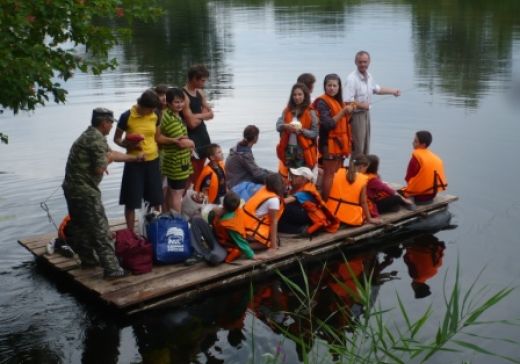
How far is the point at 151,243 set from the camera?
7844mm

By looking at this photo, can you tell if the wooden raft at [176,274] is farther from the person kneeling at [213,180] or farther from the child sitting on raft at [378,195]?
the person kneeling at [213,180]

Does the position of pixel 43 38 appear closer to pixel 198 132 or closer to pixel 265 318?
pixel 198 132

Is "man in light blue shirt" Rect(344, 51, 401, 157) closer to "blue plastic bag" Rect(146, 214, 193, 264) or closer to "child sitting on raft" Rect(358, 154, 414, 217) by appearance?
"child sitting on raft" Rect(358, 154, 414, 217)

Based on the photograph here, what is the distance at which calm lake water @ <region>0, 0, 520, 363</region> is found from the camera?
710cm

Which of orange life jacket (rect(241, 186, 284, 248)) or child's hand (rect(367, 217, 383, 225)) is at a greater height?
orange life jacket (rect(241, 186, 284, 248))

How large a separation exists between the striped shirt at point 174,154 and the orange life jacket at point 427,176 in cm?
322

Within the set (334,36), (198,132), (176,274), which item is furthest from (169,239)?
(334,36)

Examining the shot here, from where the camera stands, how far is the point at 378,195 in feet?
32.4

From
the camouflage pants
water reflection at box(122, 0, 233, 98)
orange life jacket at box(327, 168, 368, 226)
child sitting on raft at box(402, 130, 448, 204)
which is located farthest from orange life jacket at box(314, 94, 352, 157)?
water reflection at box(122, 0, 233, 98)

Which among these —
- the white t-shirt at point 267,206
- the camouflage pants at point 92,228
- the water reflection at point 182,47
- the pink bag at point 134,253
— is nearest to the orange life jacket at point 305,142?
the white t-shirt at point 267,206

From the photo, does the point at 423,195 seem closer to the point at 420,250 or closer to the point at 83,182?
the point at 420,250

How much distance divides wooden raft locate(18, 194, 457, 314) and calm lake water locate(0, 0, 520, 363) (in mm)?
178

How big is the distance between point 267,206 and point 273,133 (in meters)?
7.17

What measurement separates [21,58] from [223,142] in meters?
8.52
